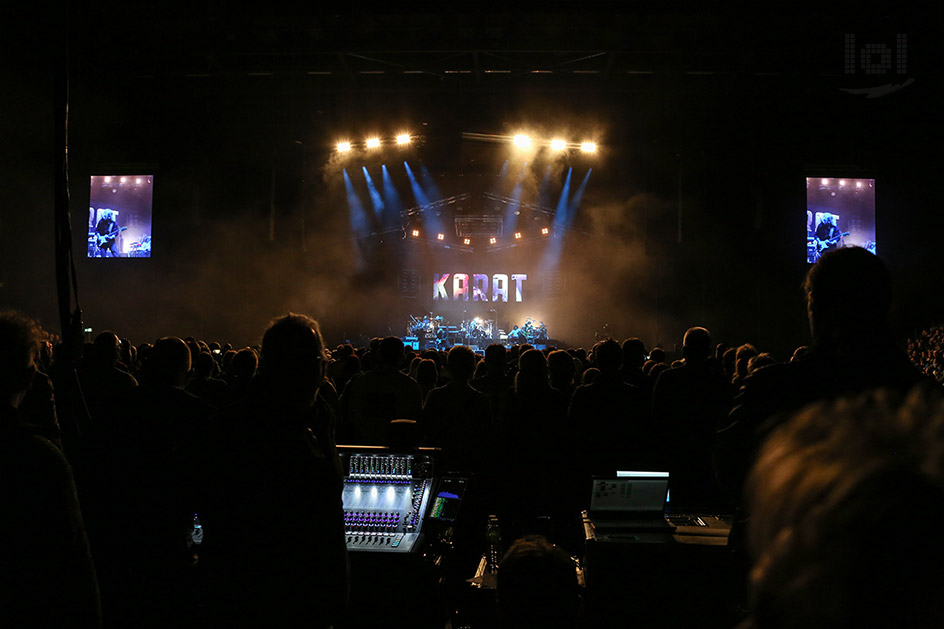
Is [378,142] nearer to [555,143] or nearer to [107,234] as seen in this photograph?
[555,143]

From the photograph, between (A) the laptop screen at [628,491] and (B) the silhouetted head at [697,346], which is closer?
(A) the laptop screen at [628,491]

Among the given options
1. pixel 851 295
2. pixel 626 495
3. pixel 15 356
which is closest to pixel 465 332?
pixel 626 495

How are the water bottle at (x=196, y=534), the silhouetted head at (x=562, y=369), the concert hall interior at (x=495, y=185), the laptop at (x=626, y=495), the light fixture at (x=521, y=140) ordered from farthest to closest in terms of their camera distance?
the light fixture at (x=521, y=140)
the concert hall interior at (x=495, y=185)
the silhouetted head at (x=562, y=369)
the laptop at (x=626, y=495)
the water bottle at (x=196, y=534)

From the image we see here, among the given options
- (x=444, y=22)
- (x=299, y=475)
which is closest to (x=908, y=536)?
(x=299, y=475)

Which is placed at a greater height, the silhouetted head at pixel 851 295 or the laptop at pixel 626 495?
the silhouetted head at pixel 851 295

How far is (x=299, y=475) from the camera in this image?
185 centimetres

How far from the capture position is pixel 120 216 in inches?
552

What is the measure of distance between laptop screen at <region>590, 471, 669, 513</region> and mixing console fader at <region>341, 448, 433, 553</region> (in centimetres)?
88

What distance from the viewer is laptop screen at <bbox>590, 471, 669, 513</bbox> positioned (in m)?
3.22

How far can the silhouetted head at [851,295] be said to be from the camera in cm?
181

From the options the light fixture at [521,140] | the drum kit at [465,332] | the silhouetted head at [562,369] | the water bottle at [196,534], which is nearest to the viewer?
the water bottle at [196,534]

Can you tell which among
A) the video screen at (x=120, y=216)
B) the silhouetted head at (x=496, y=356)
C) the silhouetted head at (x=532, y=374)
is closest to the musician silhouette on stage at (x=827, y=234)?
the silhouetted head at (x=496, y=356)

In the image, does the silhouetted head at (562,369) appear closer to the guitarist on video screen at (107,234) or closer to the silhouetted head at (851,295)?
the silhouetted head at (851,295)

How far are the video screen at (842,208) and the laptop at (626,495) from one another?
38.4 feet
